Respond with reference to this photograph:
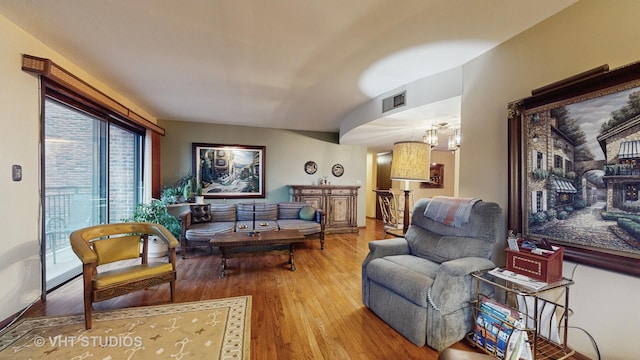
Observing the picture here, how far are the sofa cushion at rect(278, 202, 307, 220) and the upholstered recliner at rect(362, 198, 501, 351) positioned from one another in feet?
9.17

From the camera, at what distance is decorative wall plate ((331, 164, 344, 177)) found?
6.09m

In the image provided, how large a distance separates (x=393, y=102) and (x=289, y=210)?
2.95m

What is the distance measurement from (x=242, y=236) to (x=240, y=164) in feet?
7.96

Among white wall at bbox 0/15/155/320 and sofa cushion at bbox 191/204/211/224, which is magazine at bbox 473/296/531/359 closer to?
white wall at bbox 0/15/155/320

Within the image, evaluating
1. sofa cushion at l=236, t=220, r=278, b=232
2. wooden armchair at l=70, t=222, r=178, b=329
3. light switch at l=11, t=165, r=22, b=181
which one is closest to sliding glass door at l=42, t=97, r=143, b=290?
light switch at l=11, t=165, r=22, b=181

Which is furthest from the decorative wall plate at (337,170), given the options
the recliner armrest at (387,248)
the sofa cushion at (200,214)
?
the recliner armrest at (387,248)

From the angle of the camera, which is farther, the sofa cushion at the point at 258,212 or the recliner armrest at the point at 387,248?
the sofa cushion at the point at 258,212

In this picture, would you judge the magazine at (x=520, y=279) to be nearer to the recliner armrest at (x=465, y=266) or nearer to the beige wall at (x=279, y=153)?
the recliner armrest at (x=465, y=266)

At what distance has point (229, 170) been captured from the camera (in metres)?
5.34

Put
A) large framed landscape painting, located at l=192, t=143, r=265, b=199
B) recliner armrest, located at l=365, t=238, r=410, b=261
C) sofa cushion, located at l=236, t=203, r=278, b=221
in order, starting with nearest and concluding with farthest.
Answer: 1. recliner armrest, located at l=365, t=238, r=410, b=261
2. sofa cushion, located at l=236, t=203, r=278, b=221
3. large framed landscape painting, located at l=192, t=143, r=265, b=199

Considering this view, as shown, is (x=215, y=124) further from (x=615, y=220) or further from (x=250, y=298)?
(x=615, y=220)

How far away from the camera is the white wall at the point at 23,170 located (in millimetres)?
1949

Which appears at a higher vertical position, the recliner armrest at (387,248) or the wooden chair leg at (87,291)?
the recliner armrest at (387,248)

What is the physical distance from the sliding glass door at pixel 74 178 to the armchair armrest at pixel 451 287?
354 cm
